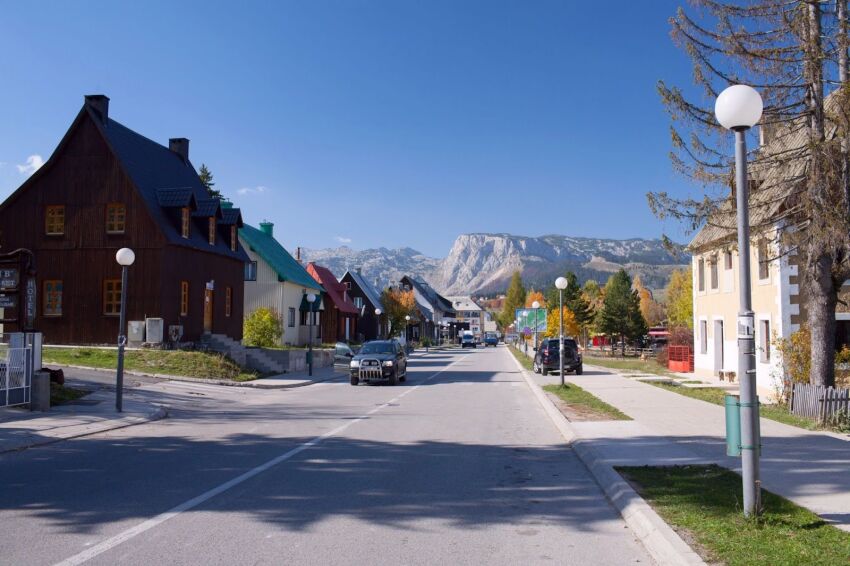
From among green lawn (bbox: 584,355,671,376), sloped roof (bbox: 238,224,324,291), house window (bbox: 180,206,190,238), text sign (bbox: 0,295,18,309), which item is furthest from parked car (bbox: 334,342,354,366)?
text sign (bbox: 0,295,18,309)

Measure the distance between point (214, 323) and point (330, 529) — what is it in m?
Answer: 28.5

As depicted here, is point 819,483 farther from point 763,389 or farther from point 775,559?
point 763,389

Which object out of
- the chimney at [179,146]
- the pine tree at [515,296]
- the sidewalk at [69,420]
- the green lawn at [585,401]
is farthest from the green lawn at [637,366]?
the pine tree at [515,296]

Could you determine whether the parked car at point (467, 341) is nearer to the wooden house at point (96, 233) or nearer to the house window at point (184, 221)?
the wooden house at point (96, 233)

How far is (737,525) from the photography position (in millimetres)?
6223

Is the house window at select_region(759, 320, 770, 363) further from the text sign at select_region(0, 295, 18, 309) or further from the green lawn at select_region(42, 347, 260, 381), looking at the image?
the text sign at select_region(0, 295, 18, 309)

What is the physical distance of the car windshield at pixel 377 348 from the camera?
27016 mm

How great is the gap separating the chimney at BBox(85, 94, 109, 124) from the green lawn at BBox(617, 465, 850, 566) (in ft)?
92.3

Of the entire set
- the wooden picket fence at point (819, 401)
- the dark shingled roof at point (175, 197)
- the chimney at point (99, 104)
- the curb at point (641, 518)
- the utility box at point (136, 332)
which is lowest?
the curb at point (641, 518)

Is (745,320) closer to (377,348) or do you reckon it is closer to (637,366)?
(377,348)

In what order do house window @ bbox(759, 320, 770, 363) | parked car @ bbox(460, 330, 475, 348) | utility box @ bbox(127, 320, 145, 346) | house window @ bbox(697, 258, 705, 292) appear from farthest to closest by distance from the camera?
parked car @ bbox(460, 330, 475, 348)
house window @ bbox(697, 258, 705, 292)
utility box @ bbox(127, 320, 145, 346)
house window @ bbox(759, 320, 770, 363)

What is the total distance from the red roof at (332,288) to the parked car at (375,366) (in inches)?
1175

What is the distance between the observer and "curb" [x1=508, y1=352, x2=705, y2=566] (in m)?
5.57

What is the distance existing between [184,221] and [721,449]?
2506 centimetres
